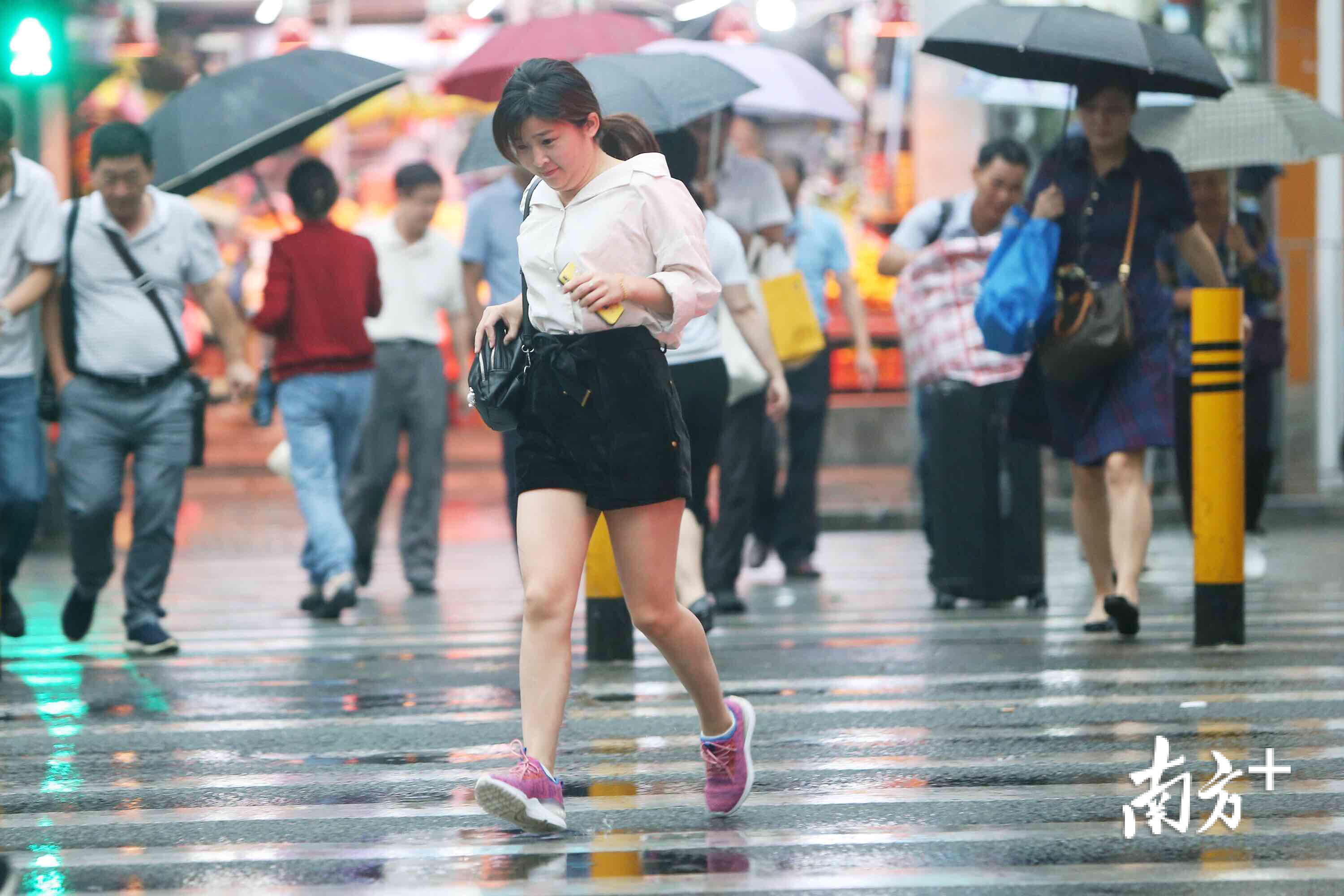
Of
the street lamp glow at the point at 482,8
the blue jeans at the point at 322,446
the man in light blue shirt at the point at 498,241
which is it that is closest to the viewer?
the blue jeans at the point at 322,446

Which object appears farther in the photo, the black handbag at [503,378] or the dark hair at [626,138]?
the dark hair at [626,138]

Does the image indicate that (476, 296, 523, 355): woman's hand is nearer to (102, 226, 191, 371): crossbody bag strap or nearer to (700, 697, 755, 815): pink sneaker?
(700, 697, 755, 815): pink sneaker

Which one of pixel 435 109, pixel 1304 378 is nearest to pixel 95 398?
pixel 1304 378

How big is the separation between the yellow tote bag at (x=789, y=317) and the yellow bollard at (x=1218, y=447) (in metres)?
2.27

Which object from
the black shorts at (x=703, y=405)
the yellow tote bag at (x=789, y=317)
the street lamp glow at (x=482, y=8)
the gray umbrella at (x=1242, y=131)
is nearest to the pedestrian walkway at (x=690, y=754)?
the black shorts at (x=703, y=405)

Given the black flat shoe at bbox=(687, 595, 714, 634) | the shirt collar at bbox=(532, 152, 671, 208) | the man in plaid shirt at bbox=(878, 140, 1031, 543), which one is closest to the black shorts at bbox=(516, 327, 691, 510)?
the shirt collar at bbox=(532, 152, 671, 208)

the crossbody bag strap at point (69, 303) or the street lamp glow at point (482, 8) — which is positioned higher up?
the crossbody bag strap at point (69, 303)

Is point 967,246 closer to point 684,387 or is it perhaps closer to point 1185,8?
point 684,387

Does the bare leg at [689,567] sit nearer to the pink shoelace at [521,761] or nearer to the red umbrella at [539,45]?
the red umbrella at [539,45]

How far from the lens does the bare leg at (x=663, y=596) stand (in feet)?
15.6

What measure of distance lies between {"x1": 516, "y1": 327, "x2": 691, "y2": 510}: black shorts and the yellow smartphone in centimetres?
13

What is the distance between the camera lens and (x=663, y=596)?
4.76m

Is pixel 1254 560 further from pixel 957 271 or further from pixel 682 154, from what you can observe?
pixel 682 154

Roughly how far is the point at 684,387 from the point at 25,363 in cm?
249
